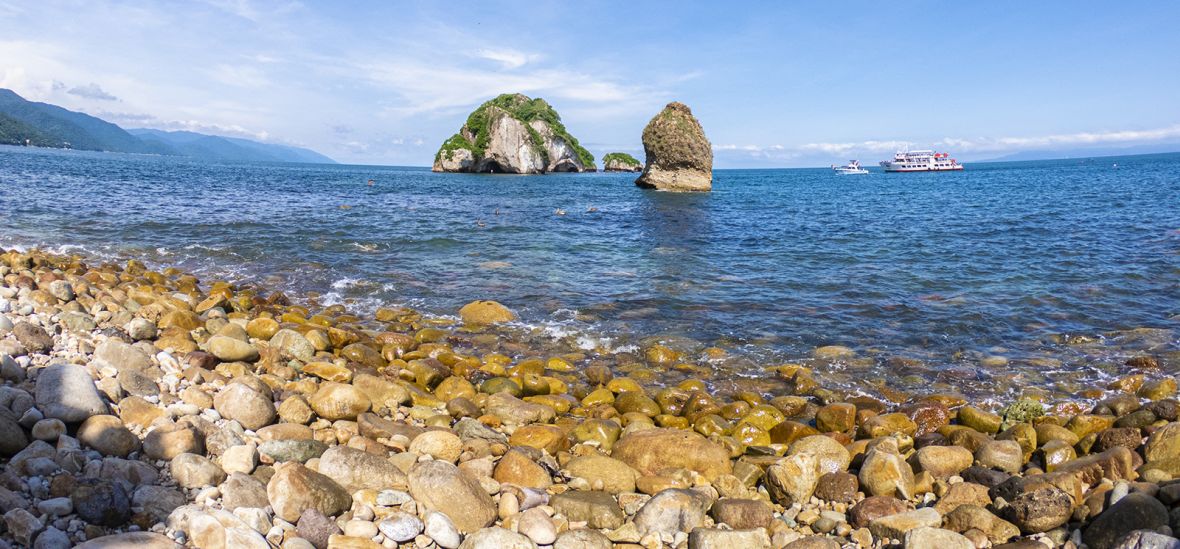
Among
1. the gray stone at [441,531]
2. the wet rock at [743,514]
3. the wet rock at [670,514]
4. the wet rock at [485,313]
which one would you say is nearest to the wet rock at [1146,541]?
the wet rock at [743,514]

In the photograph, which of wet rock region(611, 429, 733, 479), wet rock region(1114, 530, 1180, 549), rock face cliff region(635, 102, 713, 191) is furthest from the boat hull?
wet rock region(1114, 530, 1180, 549)

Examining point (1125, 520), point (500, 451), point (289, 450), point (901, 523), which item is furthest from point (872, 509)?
point (289, 450)

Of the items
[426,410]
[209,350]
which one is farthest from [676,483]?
[209,350]

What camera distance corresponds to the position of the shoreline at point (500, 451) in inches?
198

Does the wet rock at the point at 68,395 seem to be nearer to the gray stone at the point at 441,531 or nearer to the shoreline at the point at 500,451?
the shoreline at the point at 500,451

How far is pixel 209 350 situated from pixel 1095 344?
15200mm

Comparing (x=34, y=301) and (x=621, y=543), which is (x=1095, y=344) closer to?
(x=621, y=543)

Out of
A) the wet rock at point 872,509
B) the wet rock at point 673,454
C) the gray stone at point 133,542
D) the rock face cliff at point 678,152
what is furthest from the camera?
the rock face cliff at point 678,152

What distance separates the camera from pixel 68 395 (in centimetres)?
591

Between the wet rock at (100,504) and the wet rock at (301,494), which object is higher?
the wet rock at (100,504)

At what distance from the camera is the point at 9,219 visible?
81.1ft

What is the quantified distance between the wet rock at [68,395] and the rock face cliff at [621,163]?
14870 cm

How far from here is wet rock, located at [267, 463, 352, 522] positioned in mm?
5066

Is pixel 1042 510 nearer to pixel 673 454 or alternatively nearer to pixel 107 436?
pixel 673 454
